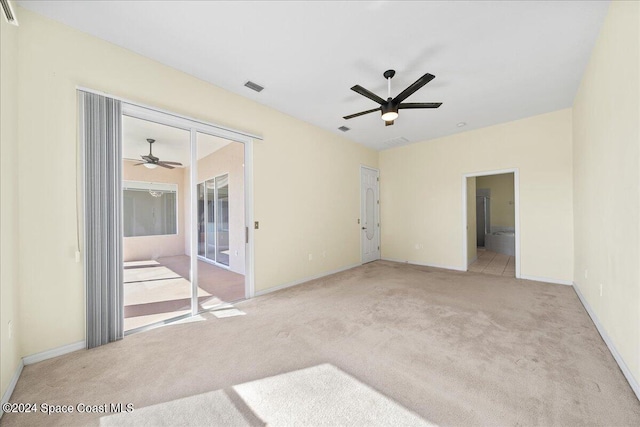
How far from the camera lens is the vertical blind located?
234cm

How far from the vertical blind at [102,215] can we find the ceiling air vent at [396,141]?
499cm

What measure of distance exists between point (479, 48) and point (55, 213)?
4470mm

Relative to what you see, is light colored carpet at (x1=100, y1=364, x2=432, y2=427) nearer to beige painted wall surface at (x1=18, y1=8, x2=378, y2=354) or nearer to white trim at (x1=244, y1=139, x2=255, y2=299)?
beige painted wall surface at (x1=18, y1=8, x2=378, y2=354)

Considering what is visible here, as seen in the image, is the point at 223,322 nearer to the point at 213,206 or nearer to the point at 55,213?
the point at 55,213

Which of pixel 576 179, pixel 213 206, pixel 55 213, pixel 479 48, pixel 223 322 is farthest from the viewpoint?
pixel 213 206

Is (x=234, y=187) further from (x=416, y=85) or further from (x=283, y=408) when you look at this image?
(x=283, y=408)

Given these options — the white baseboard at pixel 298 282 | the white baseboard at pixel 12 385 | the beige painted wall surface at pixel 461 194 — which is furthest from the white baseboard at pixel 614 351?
the white baseboard at pixel 12 385

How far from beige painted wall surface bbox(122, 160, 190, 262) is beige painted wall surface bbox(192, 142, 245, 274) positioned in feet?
1.97

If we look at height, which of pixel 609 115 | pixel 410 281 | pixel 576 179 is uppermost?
pixel 609 115

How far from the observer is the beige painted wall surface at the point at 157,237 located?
2.94 m

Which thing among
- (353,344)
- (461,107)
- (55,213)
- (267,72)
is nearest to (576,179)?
(461,107)

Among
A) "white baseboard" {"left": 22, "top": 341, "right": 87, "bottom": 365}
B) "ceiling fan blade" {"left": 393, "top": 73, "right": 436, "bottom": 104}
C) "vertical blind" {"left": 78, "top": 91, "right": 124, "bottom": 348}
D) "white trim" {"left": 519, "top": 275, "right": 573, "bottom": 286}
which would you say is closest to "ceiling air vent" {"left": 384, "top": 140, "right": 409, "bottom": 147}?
"ceiling fan blade" {"left": 393, "top": 73, "right": 436, "bottom": 104}

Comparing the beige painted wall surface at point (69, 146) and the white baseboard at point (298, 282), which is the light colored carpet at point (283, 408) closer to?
the beige painted wall surface at point (69, 146)

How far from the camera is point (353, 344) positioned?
2377 millimetres
